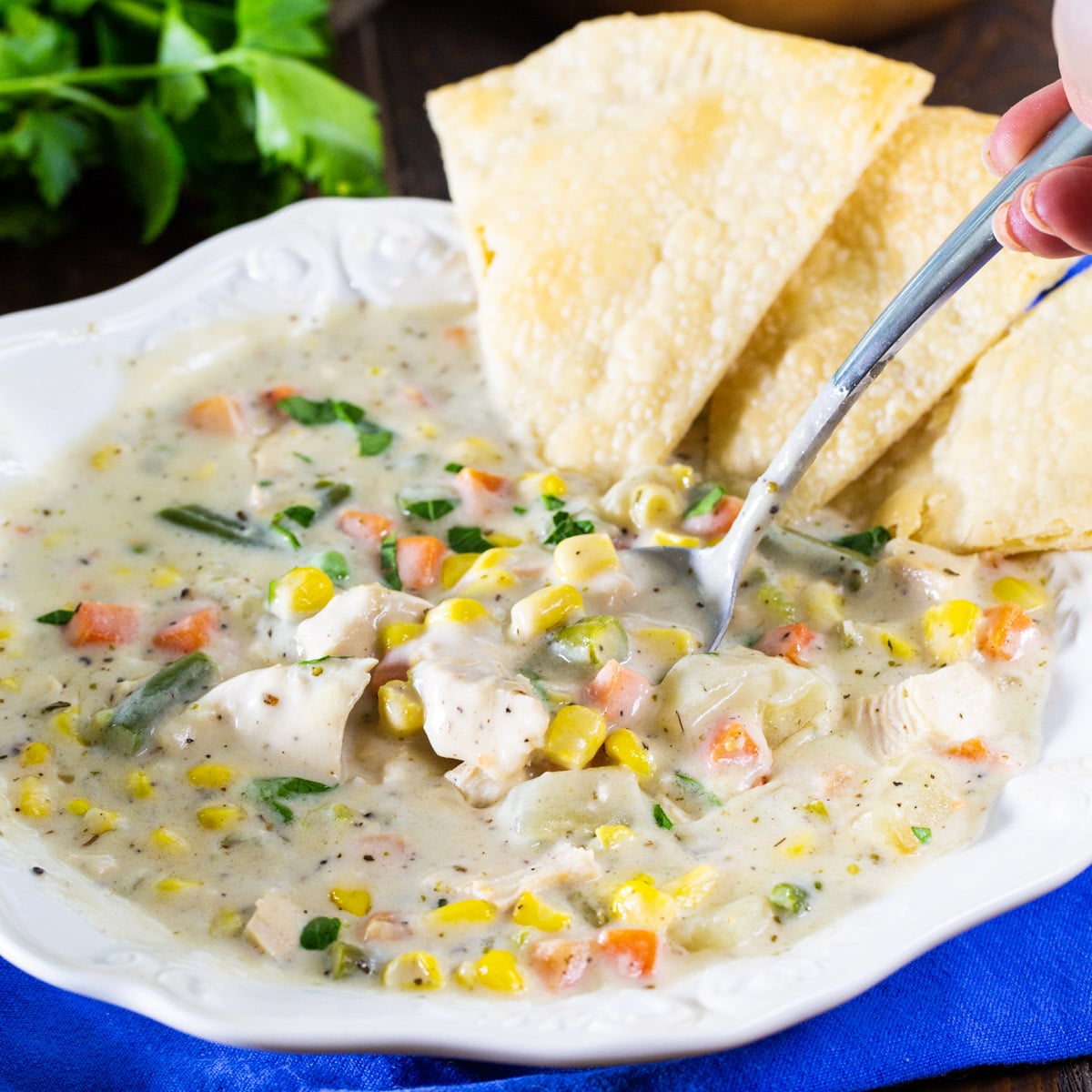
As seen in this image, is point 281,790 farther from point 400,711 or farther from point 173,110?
point 173,110

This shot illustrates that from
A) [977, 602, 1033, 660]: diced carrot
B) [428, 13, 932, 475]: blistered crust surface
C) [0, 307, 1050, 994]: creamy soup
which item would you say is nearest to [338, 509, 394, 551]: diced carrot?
[0, 307, 1050, 994]: creamy soup

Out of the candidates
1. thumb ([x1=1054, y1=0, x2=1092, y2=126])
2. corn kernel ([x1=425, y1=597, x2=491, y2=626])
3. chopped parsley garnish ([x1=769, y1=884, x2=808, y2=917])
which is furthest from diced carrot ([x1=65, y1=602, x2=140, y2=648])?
thumb ([x1=1054, y1=0, x2=1092, y2=126])

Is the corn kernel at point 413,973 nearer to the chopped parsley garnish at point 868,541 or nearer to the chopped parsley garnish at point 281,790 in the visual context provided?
the chopped parsley garnish at point 281,790

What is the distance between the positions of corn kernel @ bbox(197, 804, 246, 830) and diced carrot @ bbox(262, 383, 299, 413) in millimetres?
1507

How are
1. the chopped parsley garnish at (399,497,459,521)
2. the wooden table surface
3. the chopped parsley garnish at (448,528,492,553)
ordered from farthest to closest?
the wooden table surface → the chopped parsley garnish at (399,497,459,521) → the chopped parsley garnish at (448,528,492,553)

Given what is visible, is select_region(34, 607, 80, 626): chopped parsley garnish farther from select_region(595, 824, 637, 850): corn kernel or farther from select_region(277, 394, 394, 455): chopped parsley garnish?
select_region(595, 824, 637, 850): corn kernel

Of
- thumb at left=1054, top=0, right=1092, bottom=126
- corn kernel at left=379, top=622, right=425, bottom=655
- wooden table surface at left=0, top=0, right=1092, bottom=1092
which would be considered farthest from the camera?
wooden table surface at left=0, top=0, right=1092, bottom=1092

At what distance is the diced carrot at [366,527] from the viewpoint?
3.51 metres

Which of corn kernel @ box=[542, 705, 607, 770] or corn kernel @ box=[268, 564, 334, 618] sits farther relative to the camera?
corn kernel @ box=[268, 564, 334, 618]

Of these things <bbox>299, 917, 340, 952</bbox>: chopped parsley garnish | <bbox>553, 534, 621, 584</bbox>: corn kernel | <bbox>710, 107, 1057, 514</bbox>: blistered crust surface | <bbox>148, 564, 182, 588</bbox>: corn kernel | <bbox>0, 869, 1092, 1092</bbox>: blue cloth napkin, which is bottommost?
<bbox>0, 869, 1092, 1092</bbox>: blue cloth napkin

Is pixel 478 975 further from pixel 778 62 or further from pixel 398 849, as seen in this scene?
pixel 778 62

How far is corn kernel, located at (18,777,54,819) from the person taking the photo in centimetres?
270

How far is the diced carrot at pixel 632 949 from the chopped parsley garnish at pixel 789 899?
25 centimetres

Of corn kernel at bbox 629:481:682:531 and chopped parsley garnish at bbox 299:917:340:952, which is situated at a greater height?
corn kernel at bbox 629:481:682:531
